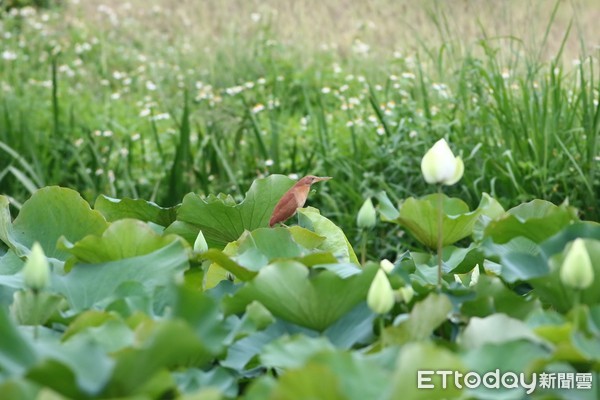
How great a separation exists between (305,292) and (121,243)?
0.25m

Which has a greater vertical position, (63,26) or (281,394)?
(281,394)

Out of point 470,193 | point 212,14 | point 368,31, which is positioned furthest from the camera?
point 212,14

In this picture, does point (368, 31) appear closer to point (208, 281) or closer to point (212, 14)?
point (212, 14)

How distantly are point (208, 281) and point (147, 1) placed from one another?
792 centimetres

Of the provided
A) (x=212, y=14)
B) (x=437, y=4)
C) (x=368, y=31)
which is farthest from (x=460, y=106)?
(x=212, y=14)

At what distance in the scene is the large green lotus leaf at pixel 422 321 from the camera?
840mm

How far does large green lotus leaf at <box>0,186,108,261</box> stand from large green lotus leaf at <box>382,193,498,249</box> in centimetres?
40

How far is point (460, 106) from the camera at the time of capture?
3.95 m

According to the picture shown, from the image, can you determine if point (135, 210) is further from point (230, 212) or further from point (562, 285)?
point (562, 285)

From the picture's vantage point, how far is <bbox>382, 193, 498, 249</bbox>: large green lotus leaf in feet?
3.64

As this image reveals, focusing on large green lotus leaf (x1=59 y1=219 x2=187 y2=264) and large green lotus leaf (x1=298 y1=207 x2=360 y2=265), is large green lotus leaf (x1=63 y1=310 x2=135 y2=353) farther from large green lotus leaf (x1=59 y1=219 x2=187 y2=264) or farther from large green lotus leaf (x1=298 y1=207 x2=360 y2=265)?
large green lotus leaf (x1=298 y1=207 x2=360 y2=265)

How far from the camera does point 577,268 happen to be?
2.73 feet

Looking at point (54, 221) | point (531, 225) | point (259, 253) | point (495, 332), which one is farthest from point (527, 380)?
point (54, 221)

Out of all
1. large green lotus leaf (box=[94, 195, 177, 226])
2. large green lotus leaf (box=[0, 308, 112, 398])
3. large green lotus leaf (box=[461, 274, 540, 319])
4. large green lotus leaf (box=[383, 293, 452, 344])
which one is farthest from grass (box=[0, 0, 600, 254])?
large green lotus leaf (box=[0, 308, 112, 398])
